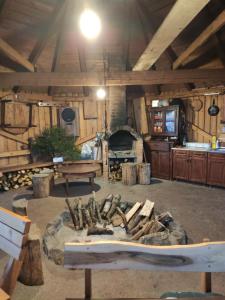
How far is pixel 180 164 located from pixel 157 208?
205cm

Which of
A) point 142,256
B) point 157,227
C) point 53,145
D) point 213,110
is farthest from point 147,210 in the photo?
point 213,110

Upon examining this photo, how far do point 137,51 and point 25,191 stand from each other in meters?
4.49

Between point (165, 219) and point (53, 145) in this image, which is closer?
point (165, 219)

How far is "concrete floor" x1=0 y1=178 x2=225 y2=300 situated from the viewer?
86.9 inches

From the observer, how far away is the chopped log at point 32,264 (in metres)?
2.21

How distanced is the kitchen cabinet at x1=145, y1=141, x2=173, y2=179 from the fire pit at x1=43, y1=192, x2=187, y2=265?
2343 millimetres

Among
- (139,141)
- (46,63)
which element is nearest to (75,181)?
(139,141)

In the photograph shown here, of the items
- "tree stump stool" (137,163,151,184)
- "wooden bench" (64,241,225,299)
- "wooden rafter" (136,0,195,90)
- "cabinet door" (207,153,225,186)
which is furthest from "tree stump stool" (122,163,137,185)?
"wooden bench" (64,241,225,299)

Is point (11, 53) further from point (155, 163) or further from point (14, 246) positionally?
point (155, 163)

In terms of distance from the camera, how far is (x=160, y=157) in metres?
6.08

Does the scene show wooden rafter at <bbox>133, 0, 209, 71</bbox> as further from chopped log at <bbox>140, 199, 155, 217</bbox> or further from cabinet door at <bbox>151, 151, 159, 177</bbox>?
cabinet door at <bbox>151, 151, 159, 177</bbox>

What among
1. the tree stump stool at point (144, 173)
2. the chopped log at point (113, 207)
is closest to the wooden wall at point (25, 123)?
the tree stump stool at point (144, 173)

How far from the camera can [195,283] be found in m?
2.28

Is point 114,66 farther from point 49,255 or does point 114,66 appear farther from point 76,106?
point 49,255
